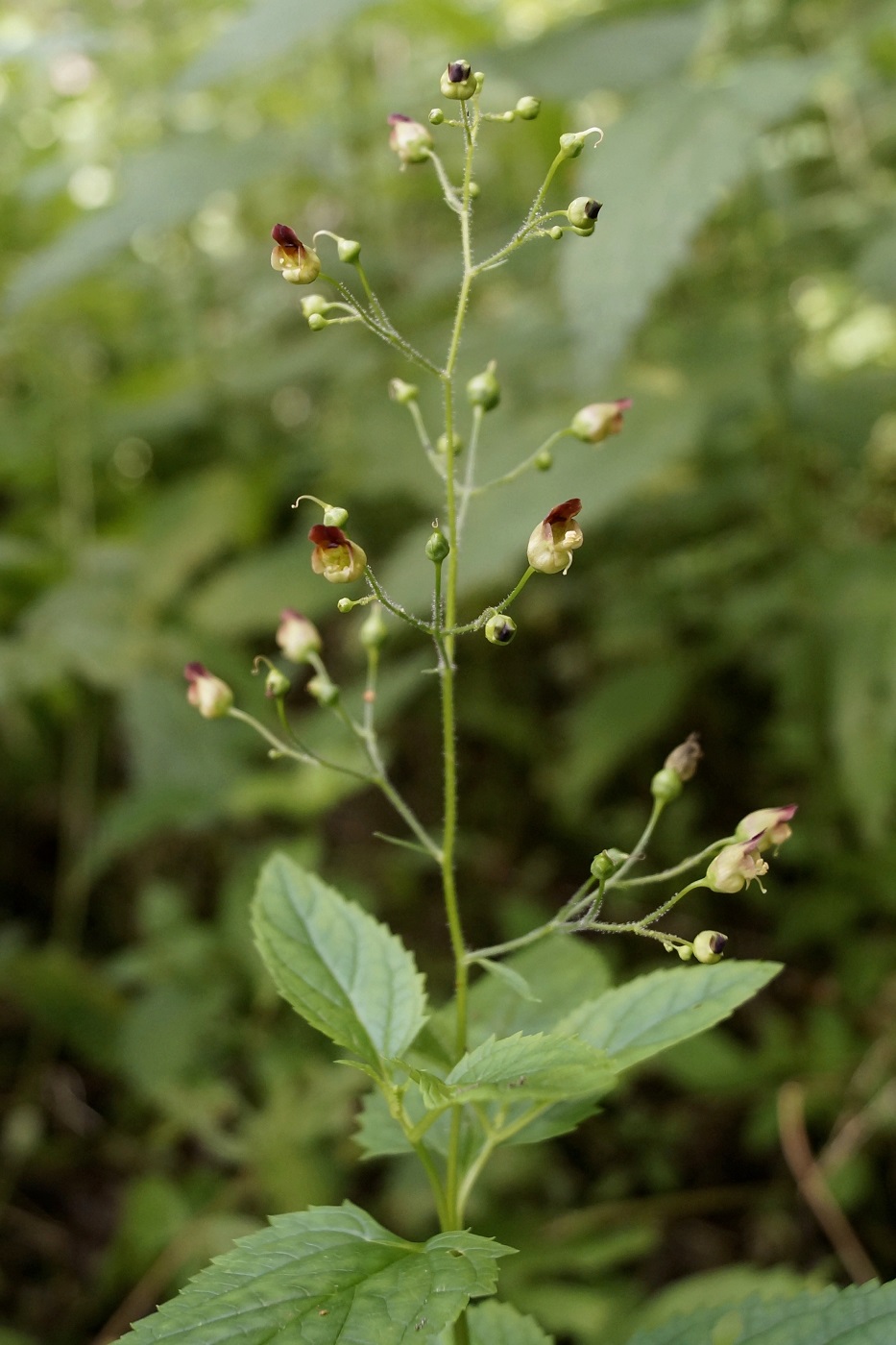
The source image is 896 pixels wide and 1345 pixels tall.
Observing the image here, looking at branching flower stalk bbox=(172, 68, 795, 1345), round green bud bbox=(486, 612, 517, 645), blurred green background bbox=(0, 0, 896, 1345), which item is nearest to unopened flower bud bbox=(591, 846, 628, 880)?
branching flower stalk bbox=(172, 68, 795, 1345)

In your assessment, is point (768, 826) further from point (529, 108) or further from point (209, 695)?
point (529, 108)

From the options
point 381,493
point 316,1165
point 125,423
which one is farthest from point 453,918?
point 125,423

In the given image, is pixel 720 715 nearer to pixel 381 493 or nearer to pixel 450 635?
pixel 381 493

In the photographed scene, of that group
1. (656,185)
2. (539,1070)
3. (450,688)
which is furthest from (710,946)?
(656,185)

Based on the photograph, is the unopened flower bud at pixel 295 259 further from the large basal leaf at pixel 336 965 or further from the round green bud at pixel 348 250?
the large basal leaf at pixel 336 965

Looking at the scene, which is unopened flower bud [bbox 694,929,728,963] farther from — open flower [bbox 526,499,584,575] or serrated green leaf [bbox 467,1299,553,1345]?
serrated green leaf [bbox 467,1299,553,1345]
